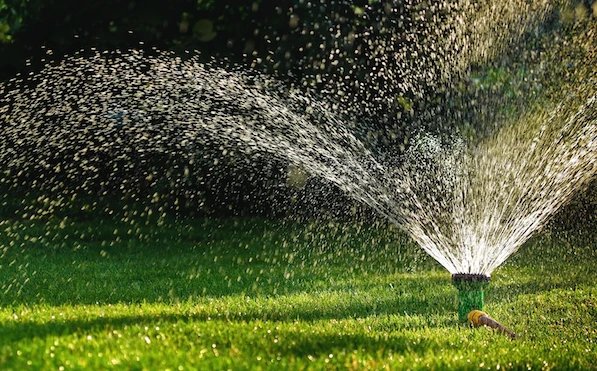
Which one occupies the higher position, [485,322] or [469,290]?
[469,290]

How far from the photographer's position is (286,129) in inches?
442

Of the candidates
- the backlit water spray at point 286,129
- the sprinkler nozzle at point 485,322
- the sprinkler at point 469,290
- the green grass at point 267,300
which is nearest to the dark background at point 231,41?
the backlit water spray at point 286,129

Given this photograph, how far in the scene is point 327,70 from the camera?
483 inches

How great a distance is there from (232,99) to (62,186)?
3761 millimetres

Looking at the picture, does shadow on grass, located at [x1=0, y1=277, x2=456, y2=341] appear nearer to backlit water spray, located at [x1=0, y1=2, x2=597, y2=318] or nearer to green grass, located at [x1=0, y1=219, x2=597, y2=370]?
green grass, located at [x1=0, y1=219, x2=597, y2=370]

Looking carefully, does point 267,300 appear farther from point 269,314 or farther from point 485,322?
point 485,322

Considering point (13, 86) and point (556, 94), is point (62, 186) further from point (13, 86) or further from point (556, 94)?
point (556, 94)

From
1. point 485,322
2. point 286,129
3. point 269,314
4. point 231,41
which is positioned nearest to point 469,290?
point 485,322

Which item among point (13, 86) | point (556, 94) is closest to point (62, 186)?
point (13, 86)

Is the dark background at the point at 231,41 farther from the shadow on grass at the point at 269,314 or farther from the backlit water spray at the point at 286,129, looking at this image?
the shadow on grass at the point at 269,314

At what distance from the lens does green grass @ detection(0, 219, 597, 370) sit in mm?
4105

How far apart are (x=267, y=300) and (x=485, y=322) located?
1975 millimetres

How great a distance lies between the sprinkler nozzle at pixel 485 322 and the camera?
518 centimetres

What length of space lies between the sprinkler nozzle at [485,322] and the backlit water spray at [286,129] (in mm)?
5253
